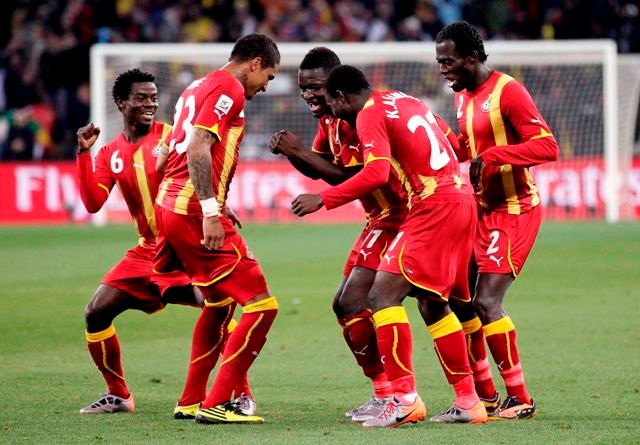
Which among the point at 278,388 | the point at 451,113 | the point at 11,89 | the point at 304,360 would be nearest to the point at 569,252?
the point at 451,113

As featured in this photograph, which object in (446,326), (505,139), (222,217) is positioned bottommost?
(446,326)

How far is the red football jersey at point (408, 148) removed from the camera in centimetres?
711

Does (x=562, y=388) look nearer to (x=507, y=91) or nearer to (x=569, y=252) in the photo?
(x=507, y=91)

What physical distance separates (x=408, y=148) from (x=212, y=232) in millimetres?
1218

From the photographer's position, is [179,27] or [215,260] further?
[179,27]

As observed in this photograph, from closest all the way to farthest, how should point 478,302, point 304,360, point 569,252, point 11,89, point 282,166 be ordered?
point 478,302, point 304,360, point 569,252, point 282,166, point 11,89

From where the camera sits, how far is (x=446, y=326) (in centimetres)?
732

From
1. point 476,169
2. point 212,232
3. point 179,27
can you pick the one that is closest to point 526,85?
point 179,27

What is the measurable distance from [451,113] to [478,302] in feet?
53.0

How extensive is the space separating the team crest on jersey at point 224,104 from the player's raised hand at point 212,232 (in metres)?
0.61

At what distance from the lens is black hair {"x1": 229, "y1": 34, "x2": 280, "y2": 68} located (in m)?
7.45

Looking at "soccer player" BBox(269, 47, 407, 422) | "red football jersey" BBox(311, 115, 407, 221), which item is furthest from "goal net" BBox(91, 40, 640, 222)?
"soccer player" BBox(269, 47, 407, 422)

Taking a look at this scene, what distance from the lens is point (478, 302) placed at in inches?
303

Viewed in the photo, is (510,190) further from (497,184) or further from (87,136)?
(87,136)
